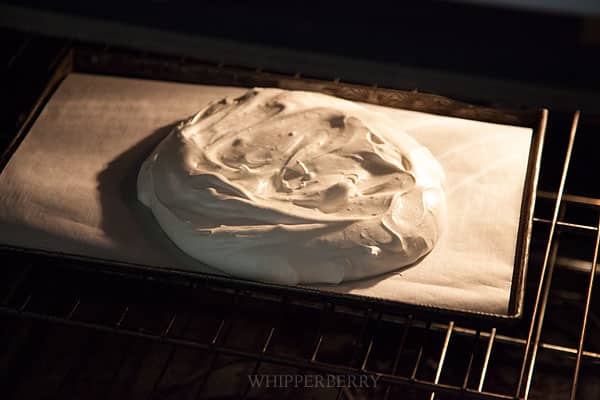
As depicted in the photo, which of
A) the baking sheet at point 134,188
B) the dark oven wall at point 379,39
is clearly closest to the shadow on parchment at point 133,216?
the baking sheet at point 134,188

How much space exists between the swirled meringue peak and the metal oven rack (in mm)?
152

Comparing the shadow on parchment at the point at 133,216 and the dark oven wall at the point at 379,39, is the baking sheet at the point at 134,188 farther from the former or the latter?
the dark oven wall at the point at 379,39

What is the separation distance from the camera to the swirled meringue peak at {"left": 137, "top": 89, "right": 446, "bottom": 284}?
4.33 ft

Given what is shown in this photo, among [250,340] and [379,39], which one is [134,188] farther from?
[379,39]

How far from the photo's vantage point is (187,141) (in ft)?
4.91

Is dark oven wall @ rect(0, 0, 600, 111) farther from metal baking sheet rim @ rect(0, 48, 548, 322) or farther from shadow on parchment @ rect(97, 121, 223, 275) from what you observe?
shadow on parchment @ rect(97, 121, 223, 275)

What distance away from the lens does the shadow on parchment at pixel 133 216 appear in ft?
4.52

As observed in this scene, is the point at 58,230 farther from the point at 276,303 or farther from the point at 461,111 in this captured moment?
the point at 461,111

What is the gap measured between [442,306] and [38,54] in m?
1.27

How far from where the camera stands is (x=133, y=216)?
4.82 ft

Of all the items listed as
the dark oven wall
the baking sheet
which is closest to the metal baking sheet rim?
the baking sheet

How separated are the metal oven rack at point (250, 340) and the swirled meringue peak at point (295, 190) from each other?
6.0 inches

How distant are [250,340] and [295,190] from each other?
37 centimetres

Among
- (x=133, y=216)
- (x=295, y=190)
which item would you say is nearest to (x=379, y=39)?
(x=295, y=190)
